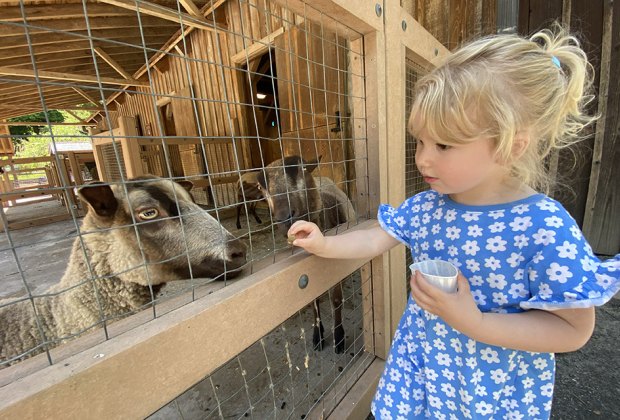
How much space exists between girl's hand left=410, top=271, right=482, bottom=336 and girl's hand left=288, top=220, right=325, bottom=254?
1.42 ft

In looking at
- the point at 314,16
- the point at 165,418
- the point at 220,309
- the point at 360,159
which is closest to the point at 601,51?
the point at 360,159

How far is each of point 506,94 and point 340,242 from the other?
798 millimetres

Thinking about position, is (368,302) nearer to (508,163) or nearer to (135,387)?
(508,163)

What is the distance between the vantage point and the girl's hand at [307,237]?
3.79 ft

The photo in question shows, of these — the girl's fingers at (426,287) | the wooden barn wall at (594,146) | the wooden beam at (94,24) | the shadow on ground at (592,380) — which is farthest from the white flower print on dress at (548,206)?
the wooden beam at (94,24)

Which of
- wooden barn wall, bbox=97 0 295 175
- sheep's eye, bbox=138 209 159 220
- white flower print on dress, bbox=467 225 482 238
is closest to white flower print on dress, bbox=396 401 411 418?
white flower print on dress, bbox=467 225 482 238

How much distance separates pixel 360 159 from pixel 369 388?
1433 millimetres

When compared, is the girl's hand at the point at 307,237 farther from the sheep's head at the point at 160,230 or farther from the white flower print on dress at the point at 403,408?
the white flower print on dress at the point at 403,408

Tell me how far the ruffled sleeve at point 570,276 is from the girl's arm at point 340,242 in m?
0.59

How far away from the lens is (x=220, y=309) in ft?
2.96

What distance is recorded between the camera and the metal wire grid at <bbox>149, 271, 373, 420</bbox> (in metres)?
1.87

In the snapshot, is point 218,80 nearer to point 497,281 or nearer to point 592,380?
point 497,281

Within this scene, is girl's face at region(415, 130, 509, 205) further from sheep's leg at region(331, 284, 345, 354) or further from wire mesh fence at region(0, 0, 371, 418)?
sheep's leg at region(331, 284, 345, 354)

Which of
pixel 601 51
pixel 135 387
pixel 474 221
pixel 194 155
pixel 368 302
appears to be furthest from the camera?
pixel 194 155
